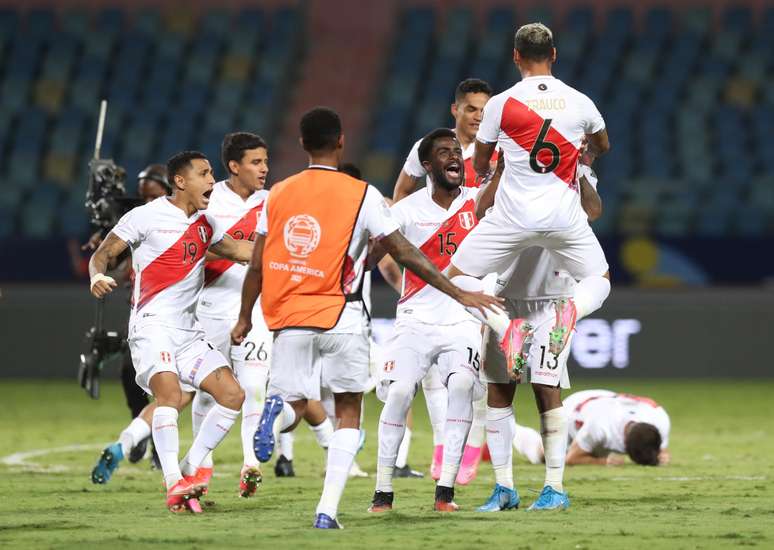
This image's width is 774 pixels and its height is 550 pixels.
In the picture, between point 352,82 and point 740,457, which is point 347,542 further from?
point 352,82

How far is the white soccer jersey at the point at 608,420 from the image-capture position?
1123 centimetres

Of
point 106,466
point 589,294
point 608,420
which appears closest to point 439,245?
point 589,294

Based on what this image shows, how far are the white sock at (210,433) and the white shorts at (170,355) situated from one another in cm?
22

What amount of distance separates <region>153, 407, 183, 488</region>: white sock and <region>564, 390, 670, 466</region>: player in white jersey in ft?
12.1

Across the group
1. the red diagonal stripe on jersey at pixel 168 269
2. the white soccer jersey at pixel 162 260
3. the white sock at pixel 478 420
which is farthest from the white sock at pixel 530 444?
the red diagonal stripe on jersey at pixel 168 269

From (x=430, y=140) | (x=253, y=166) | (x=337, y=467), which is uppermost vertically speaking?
(x=430, y=140)

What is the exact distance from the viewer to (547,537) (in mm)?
7031

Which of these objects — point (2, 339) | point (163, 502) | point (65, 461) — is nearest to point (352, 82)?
point (2, 339)

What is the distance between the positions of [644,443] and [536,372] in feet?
9.74

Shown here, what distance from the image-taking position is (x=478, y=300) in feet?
24.7

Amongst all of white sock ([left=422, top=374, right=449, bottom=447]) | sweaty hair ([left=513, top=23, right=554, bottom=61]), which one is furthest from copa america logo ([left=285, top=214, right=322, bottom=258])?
white sock ([left=422, top=374, right=449, bottom=447])

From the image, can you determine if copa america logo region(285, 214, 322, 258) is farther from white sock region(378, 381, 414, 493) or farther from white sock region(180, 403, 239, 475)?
white sock region(180, 403, 239, 475)

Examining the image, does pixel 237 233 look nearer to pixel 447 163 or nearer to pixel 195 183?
pixel 195 183

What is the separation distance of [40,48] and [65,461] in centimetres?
1532
